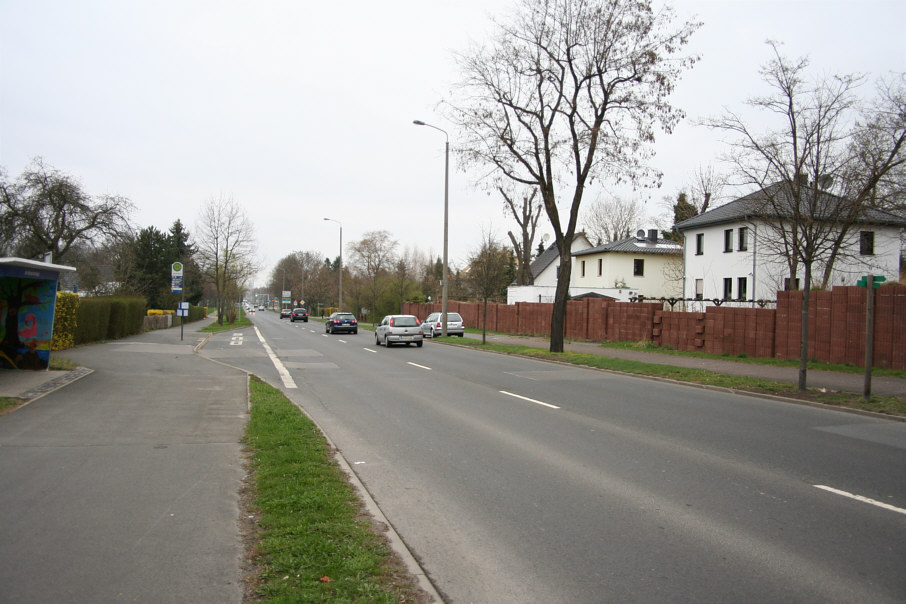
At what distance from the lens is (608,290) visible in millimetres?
50844

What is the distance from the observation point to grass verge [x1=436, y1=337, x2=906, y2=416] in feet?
38.4

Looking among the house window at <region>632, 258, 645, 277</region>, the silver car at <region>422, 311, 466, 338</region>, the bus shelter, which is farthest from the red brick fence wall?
the bus shelter

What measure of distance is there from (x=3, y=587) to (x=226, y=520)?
1605 mm

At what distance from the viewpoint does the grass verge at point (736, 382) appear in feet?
38.4

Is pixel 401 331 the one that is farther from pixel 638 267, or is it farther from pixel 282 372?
pixel 638 267

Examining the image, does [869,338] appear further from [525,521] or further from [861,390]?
[525,521]

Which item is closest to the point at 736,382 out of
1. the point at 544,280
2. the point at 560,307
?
the point at 560,307

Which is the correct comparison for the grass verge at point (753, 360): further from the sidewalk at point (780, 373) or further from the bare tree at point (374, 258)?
the bare tree at point (374, 258)

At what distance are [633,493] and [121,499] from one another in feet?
15.6

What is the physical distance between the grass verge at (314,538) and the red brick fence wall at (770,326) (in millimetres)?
16931

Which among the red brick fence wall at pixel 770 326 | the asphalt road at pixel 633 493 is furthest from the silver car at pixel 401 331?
the asphalt road at pixel 633 493

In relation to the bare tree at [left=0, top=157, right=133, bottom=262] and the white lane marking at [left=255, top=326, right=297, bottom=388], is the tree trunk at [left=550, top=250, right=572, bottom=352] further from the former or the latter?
the bare tree at [left=0, top=157, right=133, bottom=262]

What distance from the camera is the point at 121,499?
18.4 ft

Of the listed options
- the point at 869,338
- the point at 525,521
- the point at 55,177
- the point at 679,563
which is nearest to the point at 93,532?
the point at 525,521
